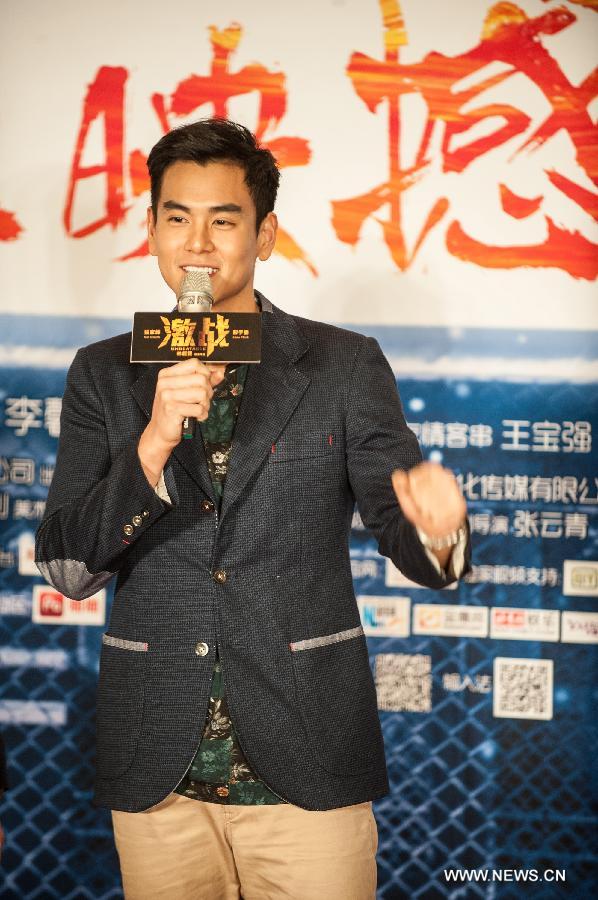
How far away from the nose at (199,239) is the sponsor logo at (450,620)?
1.44 metres

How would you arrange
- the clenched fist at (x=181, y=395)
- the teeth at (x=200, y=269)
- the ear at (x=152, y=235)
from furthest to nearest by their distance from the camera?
the ear at (x=152, y=235)
the teeth at (x=200, y=269)
the clenched fist at (x=181, y=395)

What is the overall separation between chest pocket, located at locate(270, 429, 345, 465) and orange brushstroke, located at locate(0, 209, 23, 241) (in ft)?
5.04

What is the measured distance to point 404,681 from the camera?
2.79 meters

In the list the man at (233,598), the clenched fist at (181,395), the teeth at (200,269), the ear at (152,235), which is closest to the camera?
the clenched fist at (181,395)

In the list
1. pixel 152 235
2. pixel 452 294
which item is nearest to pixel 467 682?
pixel 452 294

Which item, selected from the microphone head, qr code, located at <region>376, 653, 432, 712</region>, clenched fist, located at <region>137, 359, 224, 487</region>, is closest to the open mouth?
the microphone head

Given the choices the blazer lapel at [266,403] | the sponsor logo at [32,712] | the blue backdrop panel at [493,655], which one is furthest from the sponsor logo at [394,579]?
the blazer lapel at [266,403]

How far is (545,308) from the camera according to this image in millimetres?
2770

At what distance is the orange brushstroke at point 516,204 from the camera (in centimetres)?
276

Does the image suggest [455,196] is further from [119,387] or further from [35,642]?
[35,642]

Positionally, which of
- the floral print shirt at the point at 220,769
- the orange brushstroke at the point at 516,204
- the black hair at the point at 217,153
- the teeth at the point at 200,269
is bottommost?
the floral print shirt at the point at 220,769

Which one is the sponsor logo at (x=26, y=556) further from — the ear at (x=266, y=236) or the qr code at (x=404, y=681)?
the ear at (x=266, y=236)

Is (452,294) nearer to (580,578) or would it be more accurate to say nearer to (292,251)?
(292,251)

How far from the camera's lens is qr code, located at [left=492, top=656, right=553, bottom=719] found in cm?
276
